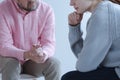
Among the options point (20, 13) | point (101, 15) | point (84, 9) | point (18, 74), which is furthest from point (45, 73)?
point (101, 15)

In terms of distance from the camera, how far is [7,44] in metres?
1.87

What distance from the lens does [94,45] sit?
129cm

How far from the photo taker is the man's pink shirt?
187cm

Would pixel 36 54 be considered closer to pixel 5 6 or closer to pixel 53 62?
pixel 53 62

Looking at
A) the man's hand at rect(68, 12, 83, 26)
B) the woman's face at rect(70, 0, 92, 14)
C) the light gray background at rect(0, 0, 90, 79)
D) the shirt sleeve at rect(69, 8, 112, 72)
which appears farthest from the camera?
the light gray background at rect(0, 0, 90, 79)

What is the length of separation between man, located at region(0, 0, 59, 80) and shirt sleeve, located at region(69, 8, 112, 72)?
54 centimetres

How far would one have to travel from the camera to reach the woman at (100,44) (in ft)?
4.20

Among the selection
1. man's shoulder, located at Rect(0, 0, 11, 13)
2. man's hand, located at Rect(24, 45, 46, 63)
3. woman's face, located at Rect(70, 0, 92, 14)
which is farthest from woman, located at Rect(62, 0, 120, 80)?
man's shoulder, located at Rect(0, 0, 11, 13)

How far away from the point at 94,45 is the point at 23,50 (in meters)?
0.70

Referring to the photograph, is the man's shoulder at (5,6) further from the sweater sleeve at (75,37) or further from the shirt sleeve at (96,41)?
the shirt sleeve at (96,41)

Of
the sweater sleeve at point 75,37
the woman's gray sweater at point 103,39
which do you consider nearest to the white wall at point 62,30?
the sweater sleeve at point 75,37

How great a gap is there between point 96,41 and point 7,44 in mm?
758

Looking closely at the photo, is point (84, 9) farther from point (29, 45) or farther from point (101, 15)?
point (29, 45)

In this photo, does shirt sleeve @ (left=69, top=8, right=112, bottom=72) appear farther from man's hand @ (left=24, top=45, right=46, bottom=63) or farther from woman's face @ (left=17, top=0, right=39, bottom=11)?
woman's face @ (left=17, top=0, right=39, bottom=11)
